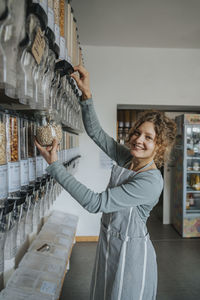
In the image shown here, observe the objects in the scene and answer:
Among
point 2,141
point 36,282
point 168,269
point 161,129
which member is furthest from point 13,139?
point 168,269

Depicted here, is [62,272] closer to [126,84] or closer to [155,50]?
[126,84]

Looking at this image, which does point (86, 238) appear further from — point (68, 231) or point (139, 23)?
point (139, 23)

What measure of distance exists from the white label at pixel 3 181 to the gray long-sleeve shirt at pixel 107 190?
0.23m

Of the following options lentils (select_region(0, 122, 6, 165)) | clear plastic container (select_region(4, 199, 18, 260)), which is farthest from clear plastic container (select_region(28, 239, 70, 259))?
lentils (select_region(0, 122, 6, 165))

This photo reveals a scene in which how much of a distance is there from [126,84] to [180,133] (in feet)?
4.65

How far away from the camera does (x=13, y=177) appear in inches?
31.6

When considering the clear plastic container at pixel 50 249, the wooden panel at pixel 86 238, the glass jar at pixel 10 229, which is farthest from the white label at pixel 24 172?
the wooden panel at pixel 86 238

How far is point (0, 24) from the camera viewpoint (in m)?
0.52

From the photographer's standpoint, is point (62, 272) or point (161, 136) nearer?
point (161, 136)

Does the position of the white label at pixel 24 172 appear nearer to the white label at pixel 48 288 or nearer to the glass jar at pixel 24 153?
the glass jar at pixel 24 153

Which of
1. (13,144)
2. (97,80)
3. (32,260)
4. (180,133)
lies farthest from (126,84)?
(13,144)

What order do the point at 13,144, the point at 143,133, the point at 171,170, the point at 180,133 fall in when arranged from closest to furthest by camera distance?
the point at 13,144 < the point at 143,133 < the point at 180,133 < the point at 171,170

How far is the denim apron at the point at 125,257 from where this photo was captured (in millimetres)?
1362

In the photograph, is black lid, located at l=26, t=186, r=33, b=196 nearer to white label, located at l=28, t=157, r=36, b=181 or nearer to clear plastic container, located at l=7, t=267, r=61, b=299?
white label, located at l=28, t=157, r=36, b=181
